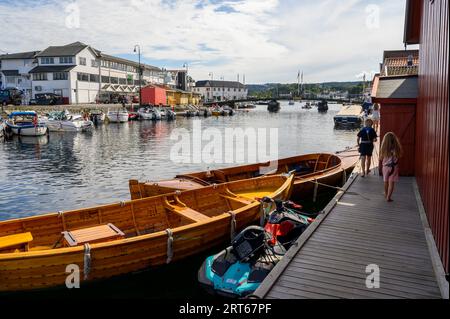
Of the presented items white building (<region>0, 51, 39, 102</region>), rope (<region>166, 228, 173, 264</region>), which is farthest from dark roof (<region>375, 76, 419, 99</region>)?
white building (<region>0, 51, 39, 102</region>)

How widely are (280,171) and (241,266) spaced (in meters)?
10.6

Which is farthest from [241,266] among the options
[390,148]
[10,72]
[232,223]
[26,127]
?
[10,72]

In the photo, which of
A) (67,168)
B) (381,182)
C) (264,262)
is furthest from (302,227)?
(67,168)

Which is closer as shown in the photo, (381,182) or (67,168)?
(381,182)

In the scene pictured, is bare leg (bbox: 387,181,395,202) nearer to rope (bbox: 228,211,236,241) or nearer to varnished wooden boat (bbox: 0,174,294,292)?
varnished wooden boat (bbox: 0,174,294,292)

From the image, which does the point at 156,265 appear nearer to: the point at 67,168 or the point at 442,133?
the point at 442,133

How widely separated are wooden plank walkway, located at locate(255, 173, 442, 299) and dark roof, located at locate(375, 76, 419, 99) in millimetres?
4869

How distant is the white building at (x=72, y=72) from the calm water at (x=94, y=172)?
33405mm

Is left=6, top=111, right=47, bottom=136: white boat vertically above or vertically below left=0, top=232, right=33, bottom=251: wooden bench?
above

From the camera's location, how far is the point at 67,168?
26.1 meters

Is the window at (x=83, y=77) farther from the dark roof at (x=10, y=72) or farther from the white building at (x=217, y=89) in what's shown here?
the white building at (x=217, y=89)

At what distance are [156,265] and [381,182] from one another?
8.58 meters

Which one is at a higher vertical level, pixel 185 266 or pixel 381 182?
pixel 381 182

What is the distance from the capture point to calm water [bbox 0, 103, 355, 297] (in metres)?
9.94
